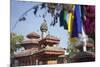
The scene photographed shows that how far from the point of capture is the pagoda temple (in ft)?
5.44

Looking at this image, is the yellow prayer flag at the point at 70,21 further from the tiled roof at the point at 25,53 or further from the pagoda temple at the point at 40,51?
the tiled roof at the point at 25,53

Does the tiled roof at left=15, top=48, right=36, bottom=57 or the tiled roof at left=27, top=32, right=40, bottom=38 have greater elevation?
the tiled roof at left=27, top=32, right=40, bottom=38

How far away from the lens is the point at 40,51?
1.70 m

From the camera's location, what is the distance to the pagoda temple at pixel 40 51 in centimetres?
166

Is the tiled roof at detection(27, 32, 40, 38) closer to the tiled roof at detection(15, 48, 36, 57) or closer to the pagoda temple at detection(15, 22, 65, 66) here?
the pagoda temple at detection(15, 22, 65, 66)

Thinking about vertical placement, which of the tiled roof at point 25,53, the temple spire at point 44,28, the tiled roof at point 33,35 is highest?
the temple spire at point 44,28

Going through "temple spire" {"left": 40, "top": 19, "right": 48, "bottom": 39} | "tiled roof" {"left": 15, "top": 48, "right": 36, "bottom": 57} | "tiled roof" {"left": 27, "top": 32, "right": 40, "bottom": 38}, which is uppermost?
"temple spire" {"left": 40, "top": 19, "right": 48, "bottom": 39}

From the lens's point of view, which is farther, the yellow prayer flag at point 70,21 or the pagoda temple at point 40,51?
the yellow prayer flag at point 70,21

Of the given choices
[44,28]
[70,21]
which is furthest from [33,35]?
[70,21]

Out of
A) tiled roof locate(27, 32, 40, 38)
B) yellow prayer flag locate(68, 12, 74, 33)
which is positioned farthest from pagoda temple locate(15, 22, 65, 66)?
yellow prayer flag locate(68, 12, 74, 33)

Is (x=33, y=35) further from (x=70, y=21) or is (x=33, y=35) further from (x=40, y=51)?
(x=70, y=21)

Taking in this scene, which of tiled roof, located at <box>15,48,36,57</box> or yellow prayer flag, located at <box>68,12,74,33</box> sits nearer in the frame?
tiled roof, located at <box>15,48,36,57</box>

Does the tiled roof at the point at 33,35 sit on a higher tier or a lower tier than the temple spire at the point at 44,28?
lower

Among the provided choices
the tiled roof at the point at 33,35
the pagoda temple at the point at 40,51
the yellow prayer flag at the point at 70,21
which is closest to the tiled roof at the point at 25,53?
the pagoda temple at the point at 40,51
